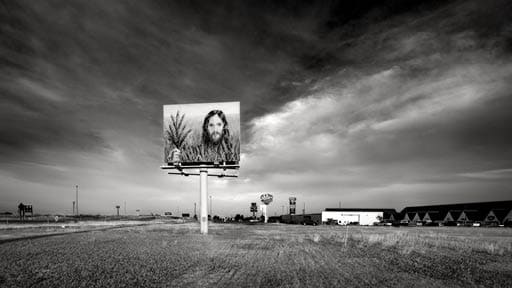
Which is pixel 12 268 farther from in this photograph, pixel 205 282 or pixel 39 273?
pixel 205 282

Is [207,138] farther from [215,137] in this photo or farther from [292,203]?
[292,203]

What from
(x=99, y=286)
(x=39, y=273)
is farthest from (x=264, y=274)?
(x=39, y=273)

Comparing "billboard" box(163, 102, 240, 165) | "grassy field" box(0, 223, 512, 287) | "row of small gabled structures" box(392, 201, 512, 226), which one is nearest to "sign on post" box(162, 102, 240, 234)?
"billboard" box(163, 102, 240, 165)

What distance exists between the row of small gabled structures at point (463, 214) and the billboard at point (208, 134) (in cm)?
6835

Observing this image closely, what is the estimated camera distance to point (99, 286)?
1025cm

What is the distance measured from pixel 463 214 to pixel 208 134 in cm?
8910

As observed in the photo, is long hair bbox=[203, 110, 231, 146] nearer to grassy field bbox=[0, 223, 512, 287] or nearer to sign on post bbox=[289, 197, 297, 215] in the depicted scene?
grassy field bbox=[0, 223, 512, 287]

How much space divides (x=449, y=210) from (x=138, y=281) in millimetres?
111288

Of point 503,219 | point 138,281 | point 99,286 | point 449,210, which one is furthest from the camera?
point 449,210

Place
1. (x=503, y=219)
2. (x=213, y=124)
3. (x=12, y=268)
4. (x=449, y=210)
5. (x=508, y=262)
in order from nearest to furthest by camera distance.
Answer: (x=12, y=268) → (x=508, y=262) → (x=213, y=124) → (x=503, y=219) → (x=449, y=210)

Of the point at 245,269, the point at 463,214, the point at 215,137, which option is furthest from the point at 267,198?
the point at 245,269

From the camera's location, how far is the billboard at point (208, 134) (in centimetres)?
3544

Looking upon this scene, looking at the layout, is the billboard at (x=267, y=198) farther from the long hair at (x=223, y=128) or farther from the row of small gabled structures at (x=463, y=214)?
the long hair at (x=223, y=128)

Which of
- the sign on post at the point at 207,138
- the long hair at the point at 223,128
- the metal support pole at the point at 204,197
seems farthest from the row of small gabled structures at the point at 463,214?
the metal support pole at the point at 204,197
